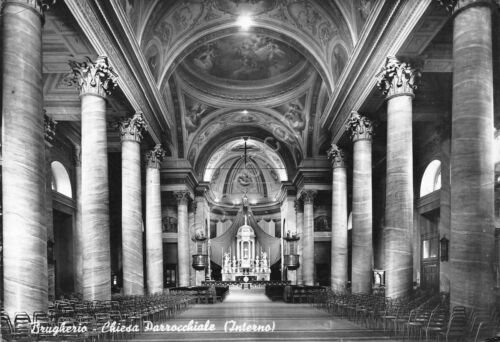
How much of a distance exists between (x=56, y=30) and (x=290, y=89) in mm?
19327

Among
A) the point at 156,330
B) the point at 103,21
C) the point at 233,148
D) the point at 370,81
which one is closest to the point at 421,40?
the point at 370,81

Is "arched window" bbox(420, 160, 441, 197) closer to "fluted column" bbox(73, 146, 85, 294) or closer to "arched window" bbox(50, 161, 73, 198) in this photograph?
"fluted column" bbox(73, 146, 85, 294)

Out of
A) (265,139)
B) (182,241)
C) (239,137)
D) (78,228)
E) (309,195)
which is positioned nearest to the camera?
(78,228)

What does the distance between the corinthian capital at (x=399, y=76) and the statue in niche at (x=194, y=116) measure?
1802 centimetres

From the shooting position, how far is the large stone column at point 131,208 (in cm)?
1708

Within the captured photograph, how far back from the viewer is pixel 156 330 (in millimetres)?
12133

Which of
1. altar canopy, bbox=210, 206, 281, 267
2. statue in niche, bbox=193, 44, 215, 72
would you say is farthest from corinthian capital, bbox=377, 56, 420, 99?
altar canopy, bbox=210, 206, 281, 267

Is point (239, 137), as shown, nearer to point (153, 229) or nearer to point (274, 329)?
point (153, 229)

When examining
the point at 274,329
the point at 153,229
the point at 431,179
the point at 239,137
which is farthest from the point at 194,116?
the point at 274,329

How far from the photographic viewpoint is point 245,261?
42.6 metres

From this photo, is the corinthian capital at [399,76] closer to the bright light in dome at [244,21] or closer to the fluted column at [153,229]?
the bright light in dome at [244,21]

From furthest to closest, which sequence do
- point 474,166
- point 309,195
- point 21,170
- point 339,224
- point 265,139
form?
point 265,139 → point 309,195 → point 339,224 → point 474,166 → point 21,170

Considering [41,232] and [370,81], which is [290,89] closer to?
[370,81]

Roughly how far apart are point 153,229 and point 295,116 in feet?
43.3
